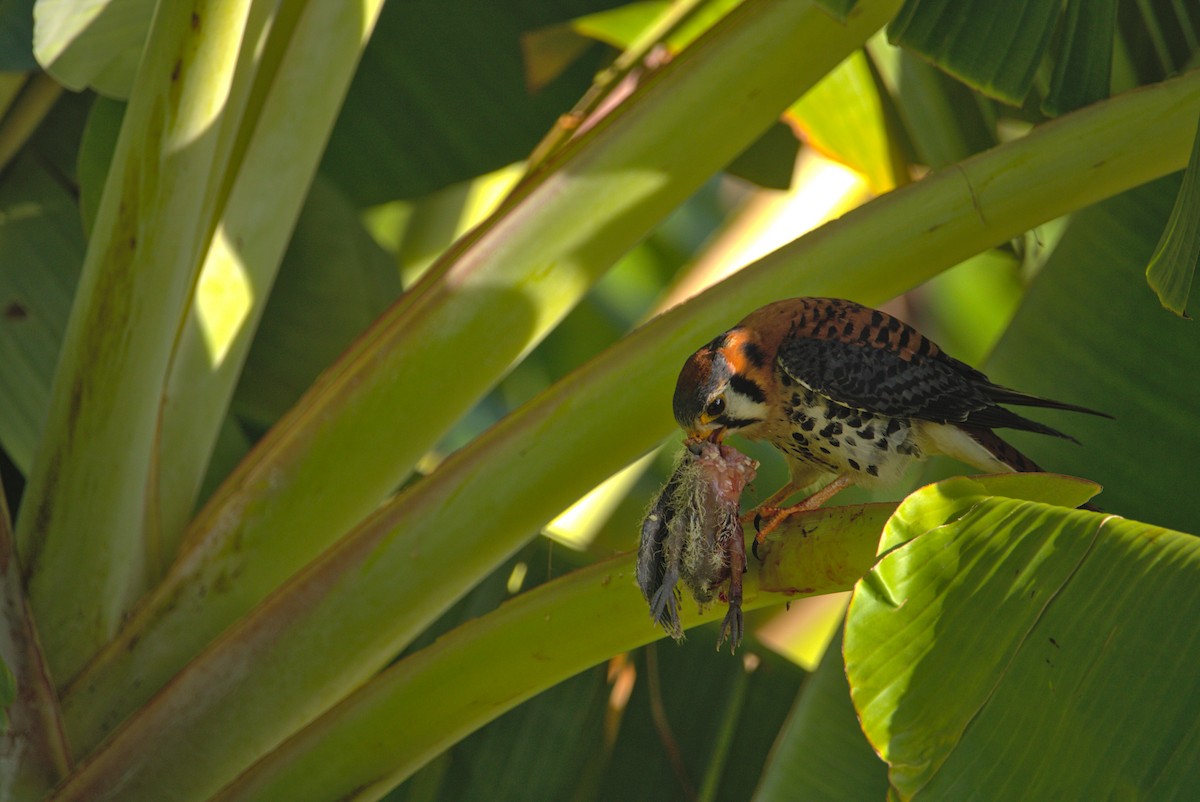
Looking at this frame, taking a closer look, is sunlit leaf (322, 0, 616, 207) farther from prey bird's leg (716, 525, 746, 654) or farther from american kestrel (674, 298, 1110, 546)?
prey bird's leg (716, 525, 746, 654)

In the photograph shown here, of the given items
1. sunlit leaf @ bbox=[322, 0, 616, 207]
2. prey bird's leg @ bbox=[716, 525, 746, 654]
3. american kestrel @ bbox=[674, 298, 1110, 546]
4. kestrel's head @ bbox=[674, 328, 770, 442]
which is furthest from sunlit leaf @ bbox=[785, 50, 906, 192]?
prey bird's leg @ bbox=[716, 525, 746, 654]

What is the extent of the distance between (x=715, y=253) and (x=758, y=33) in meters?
1.10

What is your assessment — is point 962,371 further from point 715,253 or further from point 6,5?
point 6,5

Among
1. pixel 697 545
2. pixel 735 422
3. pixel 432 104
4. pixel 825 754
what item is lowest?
pixel 825 754

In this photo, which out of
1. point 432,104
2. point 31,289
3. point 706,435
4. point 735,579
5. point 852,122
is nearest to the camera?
point 735,579

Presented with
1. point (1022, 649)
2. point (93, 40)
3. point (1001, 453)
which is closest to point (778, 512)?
point (1001, 453)

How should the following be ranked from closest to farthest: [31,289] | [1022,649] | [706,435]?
[1022,649], [706,435], [31,289]

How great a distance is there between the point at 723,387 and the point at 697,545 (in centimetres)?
27

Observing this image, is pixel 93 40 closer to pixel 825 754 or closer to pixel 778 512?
pixel 778 512

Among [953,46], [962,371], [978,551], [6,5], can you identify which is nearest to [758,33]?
[953,46]

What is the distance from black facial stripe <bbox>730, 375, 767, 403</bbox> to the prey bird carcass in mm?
204

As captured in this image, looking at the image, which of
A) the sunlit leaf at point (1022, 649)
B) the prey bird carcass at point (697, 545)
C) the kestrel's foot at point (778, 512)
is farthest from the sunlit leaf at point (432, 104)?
the sunlit leaf at point (1022, 649)

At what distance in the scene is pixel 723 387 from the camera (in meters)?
1.29

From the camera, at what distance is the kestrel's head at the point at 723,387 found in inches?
49.1
